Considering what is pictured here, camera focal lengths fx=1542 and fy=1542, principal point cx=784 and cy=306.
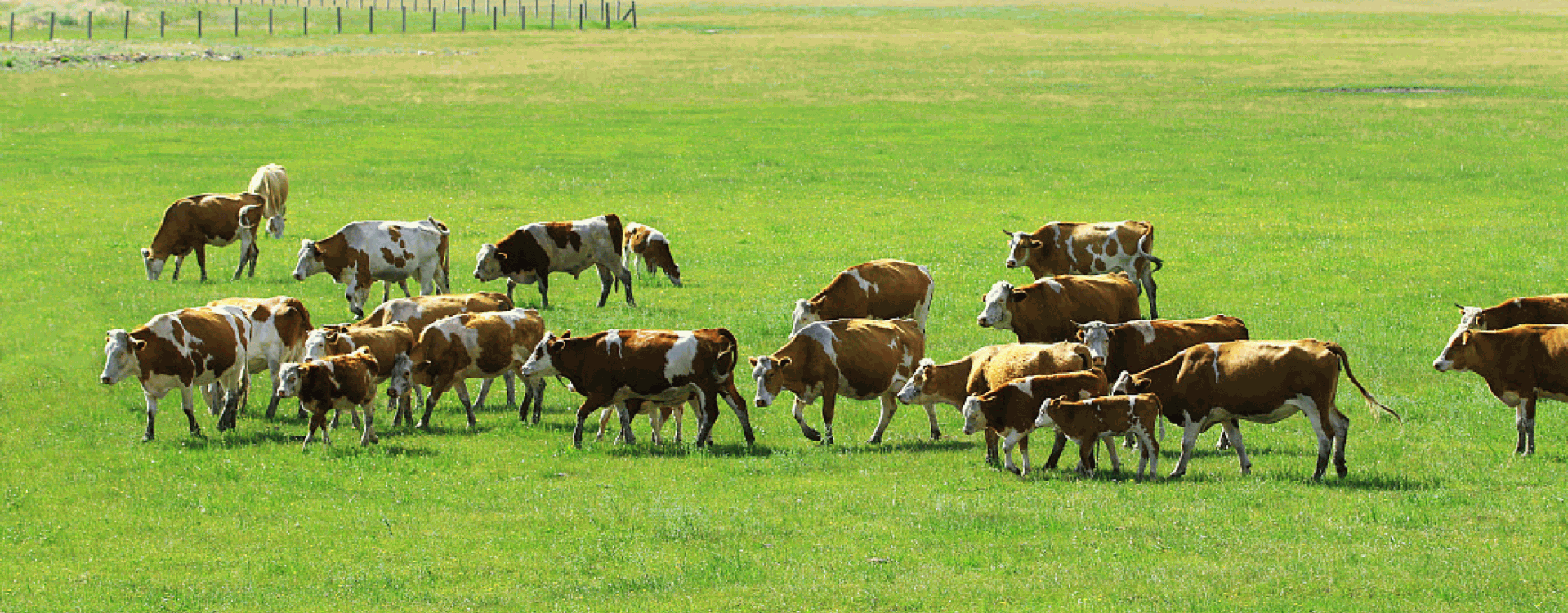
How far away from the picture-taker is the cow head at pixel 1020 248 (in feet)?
89.5

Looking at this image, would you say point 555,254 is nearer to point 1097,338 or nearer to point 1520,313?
point 1097,338

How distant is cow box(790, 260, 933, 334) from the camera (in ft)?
74.0

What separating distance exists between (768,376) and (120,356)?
7708mm

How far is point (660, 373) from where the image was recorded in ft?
58.1

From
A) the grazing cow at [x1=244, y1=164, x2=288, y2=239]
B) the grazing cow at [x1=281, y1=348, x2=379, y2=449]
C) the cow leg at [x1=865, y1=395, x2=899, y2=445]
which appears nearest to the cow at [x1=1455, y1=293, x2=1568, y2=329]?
the cow leg at [x1=865, y1=395, x2=899, y2=445]

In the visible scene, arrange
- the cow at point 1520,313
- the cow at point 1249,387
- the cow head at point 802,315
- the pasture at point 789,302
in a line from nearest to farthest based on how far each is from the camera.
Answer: the pasture at point 789,302, the cow at point 1249,387, the cow at point 1520,313, the cow head at point 802,315

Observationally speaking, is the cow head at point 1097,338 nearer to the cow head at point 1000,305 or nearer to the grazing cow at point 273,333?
the cow head at point 1000,305

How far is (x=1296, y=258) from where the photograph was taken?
103 ft

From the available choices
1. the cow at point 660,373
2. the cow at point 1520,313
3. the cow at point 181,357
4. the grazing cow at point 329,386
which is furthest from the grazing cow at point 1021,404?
the cow at point 181,357

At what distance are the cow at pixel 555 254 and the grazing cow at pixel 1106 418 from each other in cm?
1368

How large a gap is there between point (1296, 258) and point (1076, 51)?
63.2 m

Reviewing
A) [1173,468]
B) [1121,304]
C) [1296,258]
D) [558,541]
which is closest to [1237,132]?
[1296,258]

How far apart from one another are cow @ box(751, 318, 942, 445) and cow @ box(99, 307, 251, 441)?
651 cm

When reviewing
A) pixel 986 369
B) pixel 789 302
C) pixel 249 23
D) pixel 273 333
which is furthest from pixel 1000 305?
pixel 249 23
